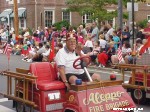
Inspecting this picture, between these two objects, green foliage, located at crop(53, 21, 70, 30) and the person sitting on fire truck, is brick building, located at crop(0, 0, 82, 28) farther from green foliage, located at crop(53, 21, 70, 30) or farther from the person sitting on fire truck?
the person sitting on fire truck

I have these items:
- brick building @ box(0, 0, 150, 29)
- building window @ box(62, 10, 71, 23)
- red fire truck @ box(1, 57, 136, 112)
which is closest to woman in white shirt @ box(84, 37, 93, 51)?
red fire truck @ box(1, 57, 136, 112)

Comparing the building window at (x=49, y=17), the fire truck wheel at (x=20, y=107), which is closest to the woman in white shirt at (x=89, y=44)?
the fire truck wheel at (x=20, y=107)

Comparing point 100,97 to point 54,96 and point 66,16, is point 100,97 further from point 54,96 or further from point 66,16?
point 66,16

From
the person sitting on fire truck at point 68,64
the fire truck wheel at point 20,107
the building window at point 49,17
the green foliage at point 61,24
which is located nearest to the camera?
the person sitting on fire truck at point 68,64

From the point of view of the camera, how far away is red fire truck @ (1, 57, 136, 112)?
24.9 ft

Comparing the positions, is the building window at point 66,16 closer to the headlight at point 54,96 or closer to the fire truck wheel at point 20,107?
the fire truck wheel at point 20,107

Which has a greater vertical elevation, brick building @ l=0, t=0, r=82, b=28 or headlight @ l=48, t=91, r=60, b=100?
brick building @ l=0, t=0, r=82, b=28

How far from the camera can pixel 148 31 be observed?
10.6 meters

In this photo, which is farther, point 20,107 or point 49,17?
point 49,17

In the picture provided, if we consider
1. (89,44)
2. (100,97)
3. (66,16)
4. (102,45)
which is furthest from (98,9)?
(100,97)

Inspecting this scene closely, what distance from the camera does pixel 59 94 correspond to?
817cm

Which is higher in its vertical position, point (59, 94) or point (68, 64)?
point (68, 64)

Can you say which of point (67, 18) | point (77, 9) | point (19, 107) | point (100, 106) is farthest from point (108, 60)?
point (67, 18)

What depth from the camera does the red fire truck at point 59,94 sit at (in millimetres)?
7586
